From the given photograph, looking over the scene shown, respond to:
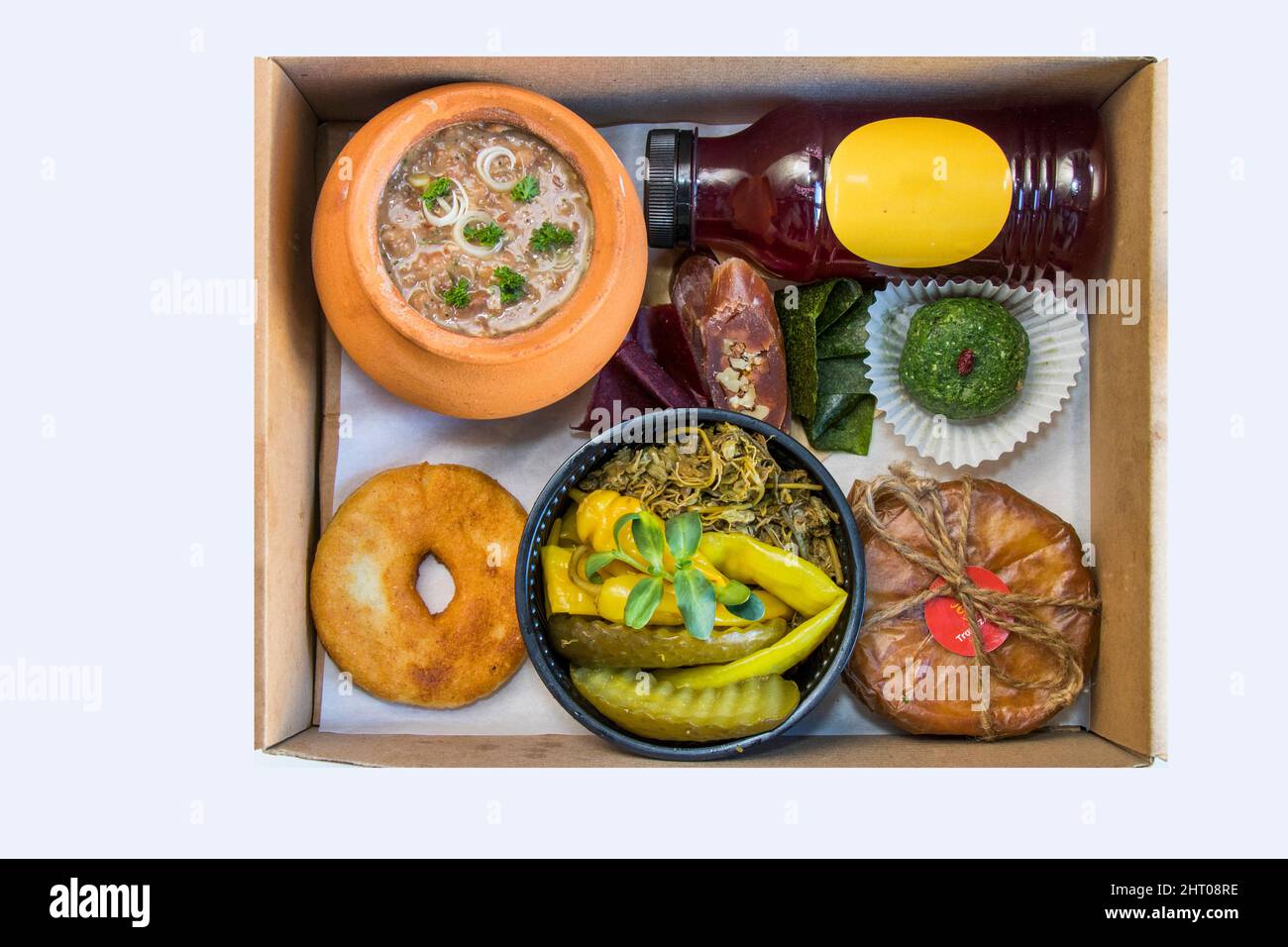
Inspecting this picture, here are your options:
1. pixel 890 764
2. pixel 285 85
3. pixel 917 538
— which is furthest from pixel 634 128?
pixel 890 764

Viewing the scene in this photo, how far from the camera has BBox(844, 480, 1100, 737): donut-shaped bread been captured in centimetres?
227

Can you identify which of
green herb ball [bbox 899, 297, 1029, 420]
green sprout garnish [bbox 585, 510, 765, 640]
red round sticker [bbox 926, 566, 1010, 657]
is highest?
green herb ball [bbox 899, 297, 1029, 420]

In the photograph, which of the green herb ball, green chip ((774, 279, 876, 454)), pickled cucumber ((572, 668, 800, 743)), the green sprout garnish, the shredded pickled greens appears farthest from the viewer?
green chip ((774, 279, 876, 454))

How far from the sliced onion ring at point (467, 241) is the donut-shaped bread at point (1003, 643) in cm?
102

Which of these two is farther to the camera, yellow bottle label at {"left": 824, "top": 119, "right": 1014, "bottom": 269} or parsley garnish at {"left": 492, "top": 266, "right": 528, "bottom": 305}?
yellow bottle label at {"left": 824, "top": 119, "right": 1014, "bottom": 269}

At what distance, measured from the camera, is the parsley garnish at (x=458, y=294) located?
6.70 ft

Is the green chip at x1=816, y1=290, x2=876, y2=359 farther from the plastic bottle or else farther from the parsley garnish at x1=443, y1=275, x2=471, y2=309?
the parsley garnish at x1=443, y1=275, x2=471, y2=309

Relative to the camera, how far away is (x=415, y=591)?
241cm

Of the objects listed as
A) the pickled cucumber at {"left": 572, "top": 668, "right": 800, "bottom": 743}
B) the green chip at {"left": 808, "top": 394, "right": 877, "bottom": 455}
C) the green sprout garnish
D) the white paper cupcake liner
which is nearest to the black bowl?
the pickled cucumber at {"left": 572, "top": 668, "right": 800, "bottom": 743}

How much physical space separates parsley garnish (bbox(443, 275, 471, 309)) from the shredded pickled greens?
47 cm

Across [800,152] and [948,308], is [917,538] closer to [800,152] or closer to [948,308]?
[948,308]

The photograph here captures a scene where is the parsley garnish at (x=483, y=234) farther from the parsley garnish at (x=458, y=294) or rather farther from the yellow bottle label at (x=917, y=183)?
the yellow bottle label at (x=917, y=183)

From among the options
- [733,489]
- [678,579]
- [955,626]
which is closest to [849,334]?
[733,489]

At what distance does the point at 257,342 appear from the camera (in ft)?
6.87
